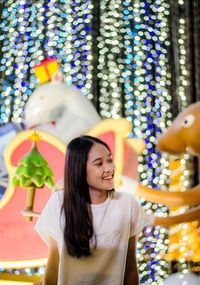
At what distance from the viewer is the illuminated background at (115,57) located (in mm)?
1797

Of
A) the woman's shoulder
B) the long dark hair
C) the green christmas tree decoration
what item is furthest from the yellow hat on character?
the woman's shoulder

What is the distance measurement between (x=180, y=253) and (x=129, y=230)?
0.38 metres

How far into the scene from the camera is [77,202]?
112 cm

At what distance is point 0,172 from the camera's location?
143cm

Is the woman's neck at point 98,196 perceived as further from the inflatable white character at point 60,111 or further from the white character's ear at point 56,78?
the white character's ear at point 56,78

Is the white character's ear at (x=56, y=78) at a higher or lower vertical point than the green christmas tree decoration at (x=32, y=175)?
higher

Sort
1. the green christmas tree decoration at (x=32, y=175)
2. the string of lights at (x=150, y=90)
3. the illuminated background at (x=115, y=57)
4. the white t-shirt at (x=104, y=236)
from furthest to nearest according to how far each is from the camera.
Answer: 1. the illuminated background at (x=115, y=57)
2. the string of lights at (x=150, y=90)
3. the green christmas tree decoration at (x=32, y=175)
4. the white t-shirt at (x=104, y=236)

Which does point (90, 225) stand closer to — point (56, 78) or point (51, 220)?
point (51, 220)

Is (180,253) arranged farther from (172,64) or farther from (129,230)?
(172,64)

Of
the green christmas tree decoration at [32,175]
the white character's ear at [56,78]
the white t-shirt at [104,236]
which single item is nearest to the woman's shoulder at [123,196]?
the white t-shirt at [104,236]

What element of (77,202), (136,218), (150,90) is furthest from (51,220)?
(150,90)

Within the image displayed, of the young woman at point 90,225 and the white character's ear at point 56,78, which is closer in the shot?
the young woman at point 90,225

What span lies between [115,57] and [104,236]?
903mm

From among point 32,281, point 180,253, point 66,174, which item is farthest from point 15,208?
point 180,253
